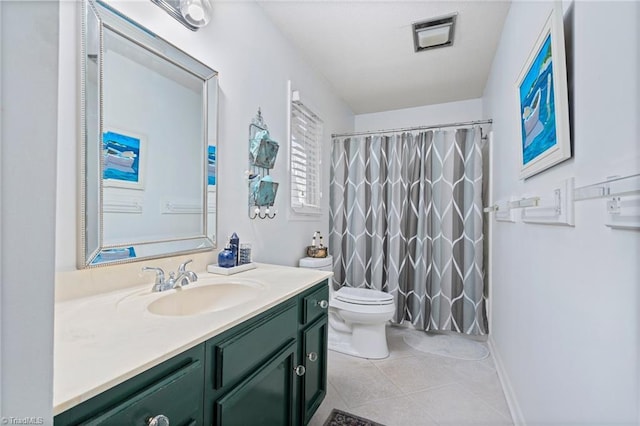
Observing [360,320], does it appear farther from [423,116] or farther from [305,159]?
[423,116]

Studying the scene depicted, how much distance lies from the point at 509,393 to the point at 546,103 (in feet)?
5.23

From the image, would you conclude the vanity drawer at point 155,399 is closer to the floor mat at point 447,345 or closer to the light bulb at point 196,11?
the light bulb at point 196,11

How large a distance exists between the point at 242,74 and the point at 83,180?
1.08m

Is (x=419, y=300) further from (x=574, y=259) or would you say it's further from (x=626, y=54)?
(x=626, y=54)

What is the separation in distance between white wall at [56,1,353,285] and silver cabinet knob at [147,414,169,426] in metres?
0.59

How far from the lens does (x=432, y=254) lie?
8.65 ft

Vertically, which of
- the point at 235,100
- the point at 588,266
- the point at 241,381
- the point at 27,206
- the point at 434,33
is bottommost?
the point at 241,381

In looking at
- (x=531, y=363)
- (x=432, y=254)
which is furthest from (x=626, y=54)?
(x=432, y=254)

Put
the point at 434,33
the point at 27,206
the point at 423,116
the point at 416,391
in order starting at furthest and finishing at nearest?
1. the point at 423,116
2. the point at 434,33
3. the point at 416,391
4. the point at 27,206

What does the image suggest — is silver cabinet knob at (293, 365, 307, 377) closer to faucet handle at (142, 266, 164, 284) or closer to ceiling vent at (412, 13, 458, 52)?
faucet handle at (142, 266, 164, 284)

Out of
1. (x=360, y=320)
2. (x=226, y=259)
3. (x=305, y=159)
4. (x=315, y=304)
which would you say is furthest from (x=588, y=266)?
(x=305, y=159)

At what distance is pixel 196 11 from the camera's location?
4.32ft

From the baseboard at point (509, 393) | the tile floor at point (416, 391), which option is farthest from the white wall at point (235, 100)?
the baseboard at point (509, 393)

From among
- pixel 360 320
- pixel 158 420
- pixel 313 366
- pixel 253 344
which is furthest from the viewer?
pixel 360 320
